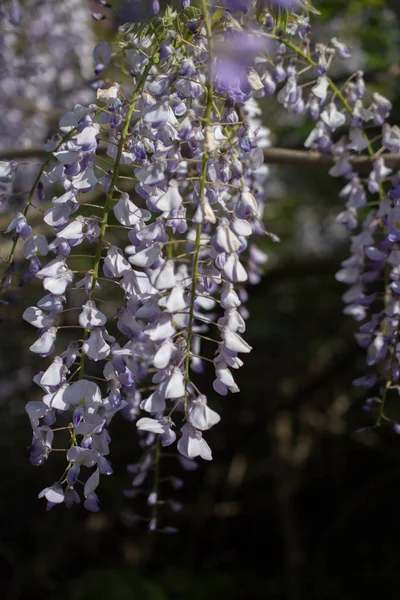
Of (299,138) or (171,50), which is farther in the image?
(299,138)

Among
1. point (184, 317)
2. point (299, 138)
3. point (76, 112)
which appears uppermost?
point (76, 112)

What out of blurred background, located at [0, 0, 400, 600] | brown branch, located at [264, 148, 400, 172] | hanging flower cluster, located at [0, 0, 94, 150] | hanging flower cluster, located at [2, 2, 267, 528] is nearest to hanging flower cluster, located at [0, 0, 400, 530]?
hanging flower cluster, located at [2, 2, 267, 528]

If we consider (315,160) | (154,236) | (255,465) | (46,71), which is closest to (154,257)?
(154,236)

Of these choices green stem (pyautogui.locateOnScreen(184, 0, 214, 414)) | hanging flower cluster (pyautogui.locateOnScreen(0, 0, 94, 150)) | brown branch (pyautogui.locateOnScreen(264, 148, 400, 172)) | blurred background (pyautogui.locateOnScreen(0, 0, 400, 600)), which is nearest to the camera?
green stem (pyautogui.locateOnScreen(184, 0, 214, 414))

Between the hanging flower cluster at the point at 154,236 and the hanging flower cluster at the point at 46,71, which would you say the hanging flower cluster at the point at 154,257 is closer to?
the hanging flower cluster at the point at 154,236

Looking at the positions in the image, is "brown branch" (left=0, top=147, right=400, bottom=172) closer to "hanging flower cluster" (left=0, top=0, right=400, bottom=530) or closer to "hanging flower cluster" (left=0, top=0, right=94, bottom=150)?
"hanging flower cluster" (left=0, top=0, right=400, bottom=530)

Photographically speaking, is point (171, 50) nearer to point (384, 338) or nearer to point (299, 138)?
point (384, 338)

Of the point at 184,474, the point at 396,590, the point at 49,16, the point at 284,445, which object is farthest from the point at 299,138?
the point at 396,590

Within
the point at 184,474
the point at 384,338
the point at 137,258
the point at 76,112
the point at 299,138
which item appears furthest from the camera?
the point at 184,474
